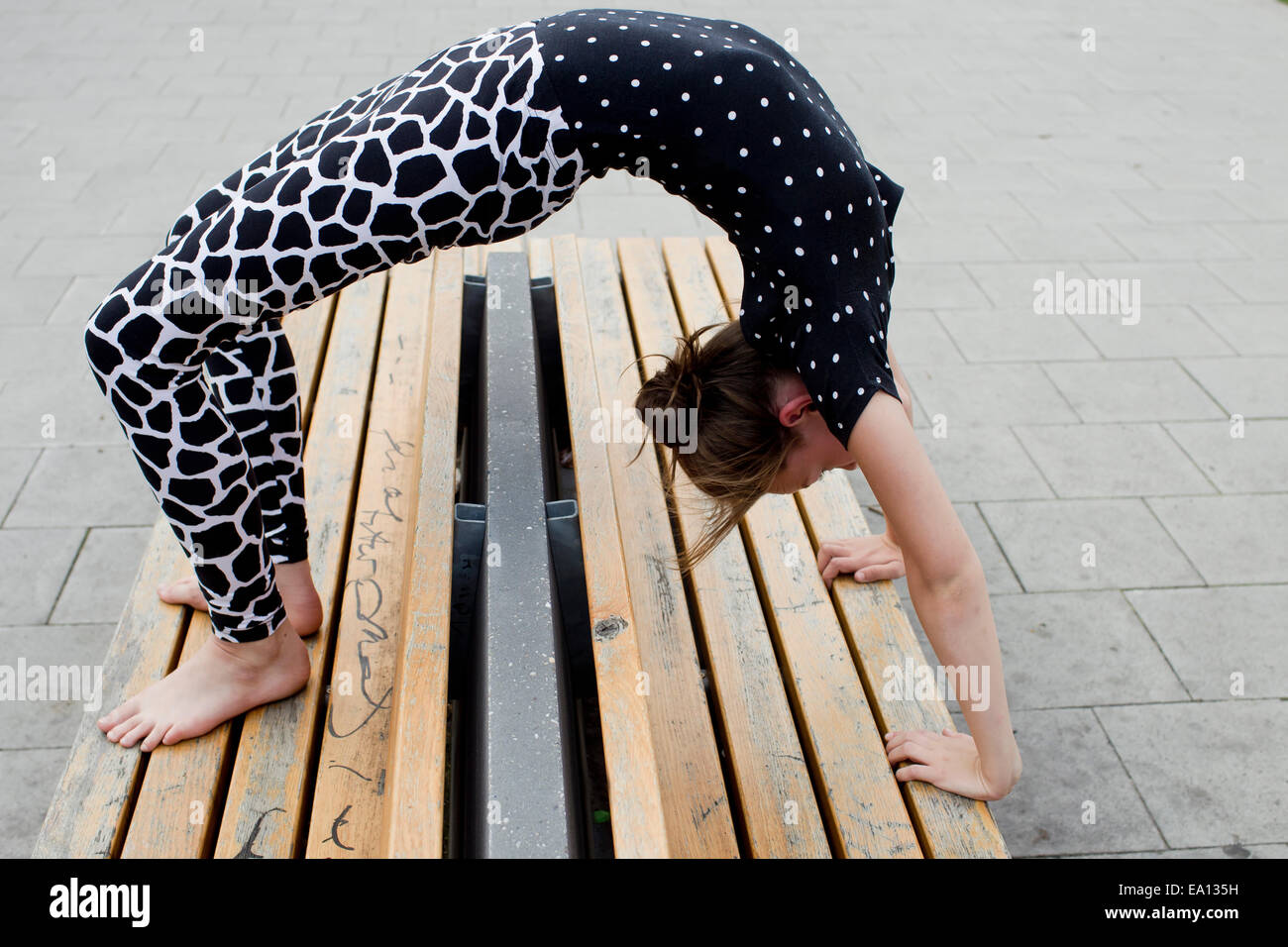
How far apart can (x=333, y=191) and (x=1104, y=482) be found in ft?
9.15

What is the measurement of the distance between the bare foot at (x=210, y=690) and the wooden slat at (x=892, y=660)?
3.65 ft

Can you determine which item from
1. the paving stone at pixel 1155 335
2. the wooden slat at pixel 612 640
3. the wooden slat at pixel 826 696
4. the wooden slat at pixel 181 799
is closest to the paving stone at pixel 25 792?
the wooden slat at pixel 181 799

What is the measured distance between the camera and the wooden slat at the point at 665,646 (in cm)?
184

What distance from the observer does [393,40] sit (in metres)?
6.89

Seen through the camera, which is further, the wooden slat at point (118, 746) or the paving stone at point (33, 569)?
the paving stone at point (33, 569)

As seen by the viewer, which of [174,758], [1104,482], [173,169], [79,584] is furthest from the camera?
[173,169]

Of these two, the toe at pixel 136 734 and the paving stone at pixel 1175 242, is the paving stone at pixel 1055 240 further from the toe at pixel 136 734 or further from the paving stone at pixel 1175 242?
the toe at pixel 136 734

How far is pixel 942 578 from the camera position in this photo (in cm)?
169

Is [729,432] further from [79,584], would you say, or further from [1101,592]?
[79,584]

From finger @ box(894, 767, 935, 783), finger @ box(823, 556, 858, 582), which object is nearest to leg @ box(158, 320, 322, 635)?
finger @ box(823, 556, 858, 582)

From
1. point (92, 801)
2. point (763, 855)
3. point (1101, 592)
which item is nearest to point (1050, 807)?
point (1101, 592)

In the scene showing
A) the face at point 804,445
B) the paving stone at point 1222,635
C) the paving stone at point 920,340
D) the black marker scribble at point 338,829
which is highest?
the face at point 804,445

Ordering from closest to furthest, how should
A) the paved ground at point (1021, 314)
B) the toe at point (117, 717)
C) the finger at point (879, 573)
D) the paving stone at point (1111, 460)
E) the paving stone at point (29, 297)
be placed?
the toe at point (117, 717)
the finger at point (879, 573)
the paved ground at point (1021, 314)
the paving stone at point (1111, 460)
the paving stone at point (29, 297)

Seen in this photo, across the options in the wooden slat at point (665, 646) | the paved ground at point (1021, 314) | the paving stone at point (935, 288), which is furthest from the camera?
the paving stone at point (935, 288)
